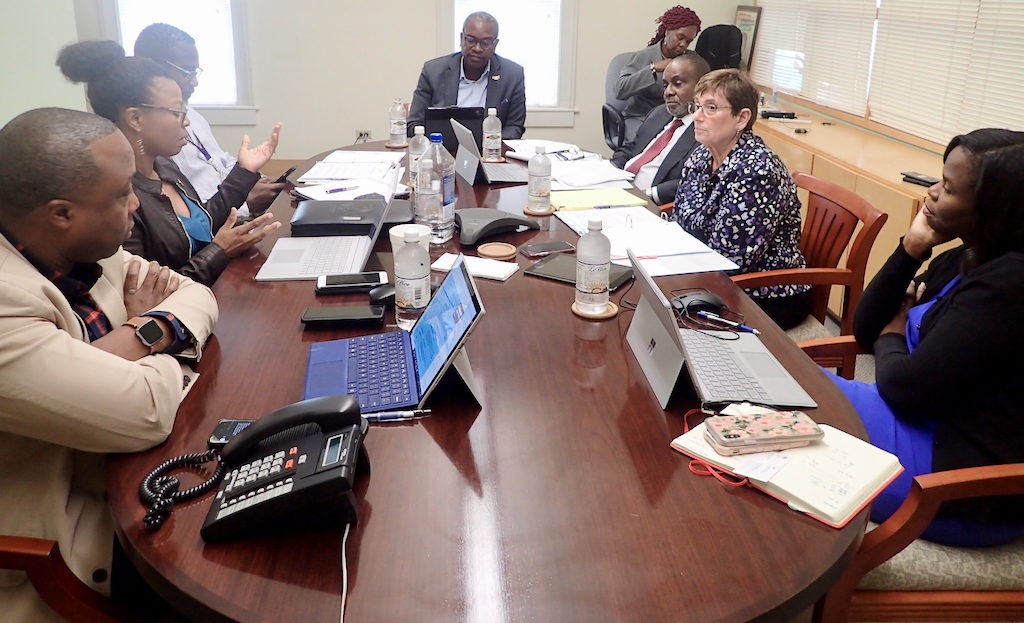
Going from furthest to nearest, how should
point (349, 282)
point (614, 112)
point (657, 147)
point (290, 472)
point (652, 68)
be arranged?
point (614, 112) < point (652, 68) < point (657, 147) < point (349, 282) < point (290, 472)

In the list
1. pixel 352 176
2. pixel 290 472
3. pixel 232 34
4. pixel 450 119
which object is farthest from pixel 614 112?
pixel 290 472

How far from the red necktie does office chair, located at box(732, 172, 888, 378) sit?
0.74 m

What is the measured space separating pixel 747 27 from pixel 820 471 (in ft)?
17.1

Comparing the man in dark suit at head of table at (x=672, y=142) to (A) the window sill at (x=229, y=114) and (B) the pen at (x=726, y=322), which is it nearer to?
(B) the pen at (x=726, y=322)

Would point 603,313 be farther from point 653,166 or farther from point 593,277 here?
point 653,166

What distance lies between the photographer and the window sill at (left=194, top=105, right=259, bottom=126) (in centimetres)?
545

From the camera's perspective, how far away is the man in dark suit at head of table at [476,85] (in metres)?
4.14

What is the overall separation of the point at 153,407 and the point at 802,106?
4.82m

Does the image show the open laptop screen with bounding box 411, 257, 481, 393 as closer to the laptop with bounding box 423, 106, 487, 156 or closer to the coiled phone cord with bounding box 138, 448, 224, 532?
the coiled phone cord with bounding box 138, 448, 224, 532

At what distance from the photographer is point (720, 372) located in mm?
1404

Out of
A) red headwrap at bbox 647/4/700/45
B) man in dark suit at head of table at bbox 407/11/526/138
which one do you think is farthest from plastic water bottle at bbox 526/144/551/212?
red headwrap at bbox 647/4/700/45

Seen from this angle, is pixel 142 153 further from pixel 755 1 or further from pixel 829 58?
pixel 755 1

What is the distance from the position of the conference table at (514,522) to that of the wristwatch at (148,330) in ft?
0.35

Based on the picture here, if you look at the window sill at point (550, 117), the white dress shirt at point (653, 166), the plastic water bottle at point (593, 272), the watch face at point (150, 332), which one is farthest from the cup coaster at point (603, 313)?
the window sill at point (550, 117)
